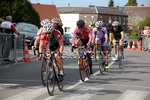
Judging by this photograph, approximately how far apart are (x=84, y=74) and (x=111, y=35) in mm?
4031

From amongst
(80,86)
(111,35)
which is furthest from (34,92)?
(111,35)

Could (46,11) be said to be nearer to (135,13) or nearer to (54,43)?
(135,13)

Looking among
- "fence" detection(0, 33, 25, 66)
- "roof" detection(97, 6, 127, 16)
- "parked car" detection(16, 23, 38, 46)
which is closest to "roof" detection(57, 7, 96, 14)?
"roof" detection(97, 6, 127, 16)

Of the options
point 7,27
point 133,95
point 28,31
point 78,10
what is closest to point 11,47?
point 7,27

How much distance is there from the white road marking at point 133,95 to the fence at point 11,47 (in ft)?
23.5

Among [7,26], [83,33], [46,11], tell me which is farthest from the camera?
[46,11]

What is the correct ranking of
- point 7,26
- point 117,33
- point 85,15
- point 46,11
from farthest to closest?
point 85,15 → point 46,11 → point 7,26 → point 117,33

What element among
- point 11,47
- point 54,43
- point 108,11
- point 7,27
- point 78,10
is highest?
point 78,10

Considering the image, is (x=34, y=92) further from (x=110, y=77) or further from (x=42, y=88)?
(x=110, y=77)

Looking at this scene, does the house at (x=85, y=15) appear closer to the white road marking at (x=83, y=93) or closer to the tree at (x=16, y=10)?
the tree at (x=16, y=10)

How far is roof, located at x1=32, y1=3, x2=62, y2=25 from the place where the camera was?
299 ft

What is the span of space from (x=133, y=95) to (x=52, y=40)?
231 cm

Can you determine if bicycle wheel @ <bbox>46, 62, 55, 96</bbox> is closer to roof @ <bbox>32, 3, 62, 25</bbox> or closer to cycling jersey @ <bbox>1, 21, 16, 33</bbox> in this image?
cycling jersey @ <bbox>1, 21, 16, 33</bbox>

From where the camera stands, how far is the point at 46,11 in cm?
9219
